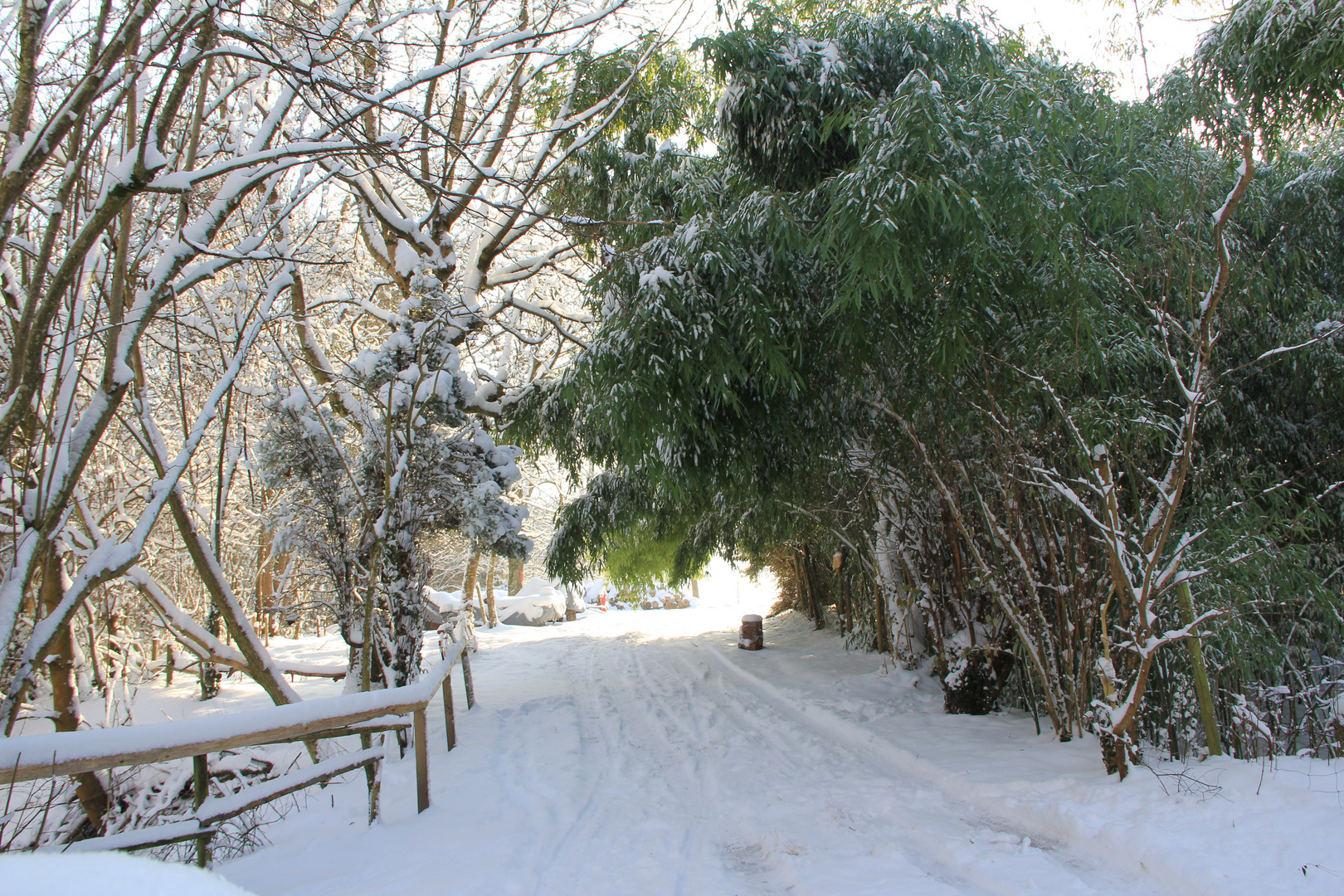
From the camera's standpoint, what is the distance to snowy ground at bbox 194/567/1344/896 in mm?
2666

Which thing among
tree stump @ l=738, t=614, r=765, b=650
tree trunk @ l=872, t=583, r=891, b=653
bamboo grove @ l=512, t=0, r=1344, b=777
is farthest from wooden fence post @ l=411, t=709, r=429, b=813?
tree stump @ l=738, t=614, r=765, b=650

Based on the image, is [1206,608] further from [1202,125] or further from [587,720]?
[587,720]

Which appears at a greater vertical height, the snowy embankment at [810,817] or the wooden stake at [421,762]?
the wooden stake at [421,762]

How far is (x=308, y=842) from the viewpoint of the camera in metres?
3.22

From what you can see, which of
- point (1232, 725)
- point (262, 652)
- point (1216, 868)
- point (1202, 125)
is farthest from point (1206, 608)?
point (262, 652)

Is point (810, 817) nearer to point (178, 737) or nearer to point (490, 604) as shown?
point (178, 737)

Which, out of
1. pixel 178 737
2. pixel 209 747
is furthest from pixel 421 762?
pixel 178 737

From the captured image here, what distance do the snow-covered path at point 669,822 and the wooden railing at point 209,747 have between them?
0.31 meters

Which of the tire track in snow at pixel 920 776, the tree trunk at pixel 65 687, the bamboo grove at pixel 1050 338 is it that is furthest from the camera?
the tree trunk at pixel 65 687

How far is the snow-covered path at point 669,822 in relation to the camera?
9.05ft


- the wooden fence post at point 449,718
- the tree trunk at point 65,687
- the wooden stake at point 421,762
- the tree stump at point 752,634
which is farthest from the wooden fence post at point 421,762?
the tree stump at point 752,634

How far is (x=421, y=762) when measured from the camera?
3617 mm

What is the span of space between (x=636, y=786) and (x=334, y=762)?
1701mm

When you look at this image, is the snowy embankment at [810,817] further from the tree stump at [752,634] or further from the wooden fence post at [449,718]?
the tree stump at [752,634]
